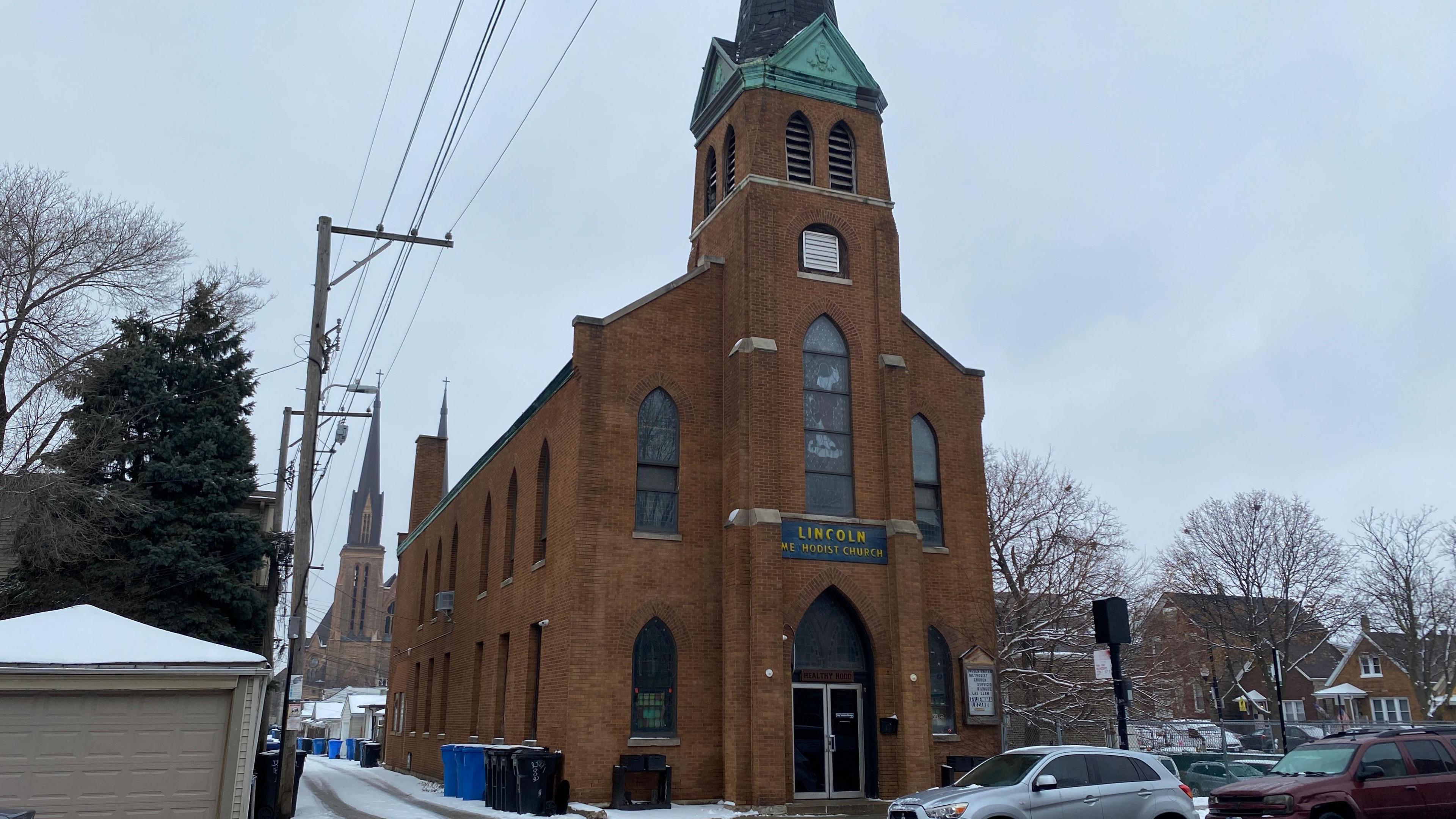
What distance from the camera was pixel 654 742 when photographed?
19.5 meters

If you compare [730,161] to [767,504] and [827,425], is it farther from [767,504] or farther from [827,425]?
[767,504]

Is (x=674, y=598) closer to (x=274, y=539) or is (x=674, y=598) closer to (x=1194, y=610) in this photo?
(x=274, y=539)

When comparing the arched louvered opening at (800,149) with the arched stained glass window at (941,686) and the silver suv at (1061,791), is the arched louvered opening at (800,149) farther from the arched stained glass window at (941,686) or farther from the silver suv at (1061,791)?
the silver suv at (1061,791)

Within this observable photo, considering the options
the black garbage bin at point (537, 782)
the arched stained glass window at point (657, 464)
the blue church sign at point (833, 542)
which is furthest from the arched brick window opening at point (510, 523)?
the blue church sign at point (833, 542)

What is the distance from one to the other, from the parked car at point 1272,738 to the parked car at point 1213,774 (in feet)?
10.8

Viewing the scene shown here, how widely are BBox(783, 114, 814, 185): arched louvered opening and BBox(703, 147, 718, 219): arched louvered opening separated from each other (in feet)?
6.79

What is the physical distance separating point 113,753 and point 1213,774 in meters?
20.6

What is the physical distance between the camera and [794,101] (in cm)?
2356

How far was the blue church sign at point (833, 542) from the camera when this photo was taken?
20.5 metres

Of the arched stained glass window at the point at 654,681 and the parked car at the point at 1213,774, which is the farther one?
the parked car at the point at 1213,774

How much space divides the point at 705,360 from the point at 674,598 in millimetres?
4969

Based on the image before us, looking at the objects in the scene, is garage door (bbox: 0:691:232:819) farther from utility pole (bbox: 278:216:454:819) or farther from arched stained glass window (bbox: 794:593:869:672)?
arched stained glass window (bbox: 794:593:869:672)

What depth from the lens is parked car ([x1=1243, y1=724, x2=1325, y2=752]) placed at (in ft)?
93.4

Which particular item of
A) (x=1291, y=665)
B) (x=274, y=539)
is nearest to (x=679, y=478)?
(x=274, y=539)
